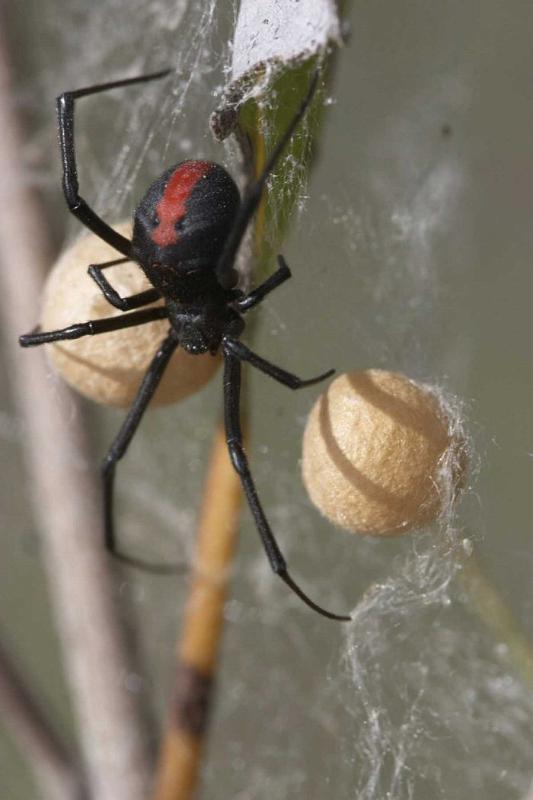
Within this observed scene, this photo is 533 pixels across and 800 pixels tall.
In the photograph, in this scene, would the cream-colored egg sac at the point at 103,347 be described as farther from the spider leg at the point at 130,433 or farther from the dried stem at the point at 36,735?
the dried stem at the point at 36,735

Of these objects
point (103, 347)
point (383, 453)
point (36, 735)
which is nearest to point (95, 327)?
point (103, 347)

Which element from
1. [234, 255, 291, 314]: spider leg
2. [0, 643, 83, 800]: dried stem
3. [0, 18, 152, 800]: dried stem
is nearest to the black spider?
[234, 255, 291, 314]: spider leg

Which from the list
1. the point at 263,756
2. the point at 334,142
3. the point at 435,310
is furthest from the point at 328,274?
the point at 263,756

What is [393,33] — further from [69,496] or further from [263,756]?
[263,756]

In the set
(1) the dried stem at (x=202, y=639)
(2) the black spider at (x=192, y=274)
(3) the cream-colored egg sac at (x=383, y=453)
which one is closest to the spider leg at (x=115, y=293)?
(2) the black spider at (x=192, y=274)

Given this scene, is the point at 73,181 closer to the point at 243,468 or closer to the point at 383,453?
the point at 243,468
